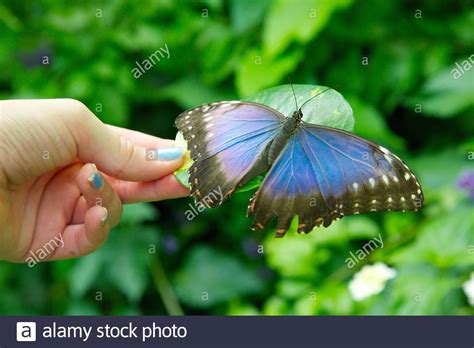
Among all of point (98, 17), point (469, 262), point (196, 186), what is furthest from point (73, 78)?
point (469, 262)

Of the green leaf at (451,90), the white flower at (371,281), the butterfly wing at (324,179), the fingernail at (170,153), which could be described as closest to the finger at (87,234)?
the fingernail at (170,153)

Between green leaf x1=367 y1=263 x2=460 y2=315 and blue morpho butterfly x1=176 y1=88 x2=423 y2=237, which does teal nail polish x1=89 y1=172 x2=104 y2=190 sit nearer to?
blue morpho butterfly x1=176 y1=88 x2=423 y2=237

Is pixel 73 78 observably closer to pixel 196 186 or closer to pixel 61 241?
pixel 61 241

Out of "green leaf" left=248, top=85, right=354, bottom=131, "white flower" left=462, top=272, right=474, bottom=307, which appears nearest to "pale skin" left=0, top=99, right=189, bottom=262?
"green leaf" left=248, top=85, right=354, bottom=131

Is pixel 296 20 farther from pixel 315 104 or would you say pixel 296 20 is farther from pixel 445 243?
pixel 315 104

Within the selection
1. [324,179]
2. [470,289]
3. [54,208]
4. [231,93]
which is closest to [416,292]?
[470,289]

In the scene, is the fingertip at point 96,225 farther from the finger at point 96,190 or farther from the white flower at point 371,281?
the white flower at point 371,281
